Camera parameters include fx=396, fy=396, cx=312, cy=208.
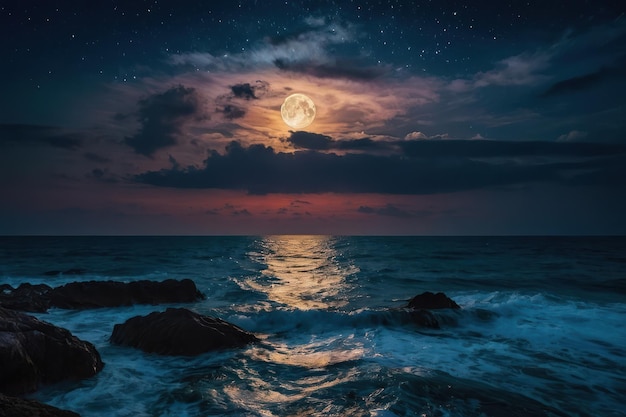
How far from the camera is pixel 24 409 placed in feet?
15.6

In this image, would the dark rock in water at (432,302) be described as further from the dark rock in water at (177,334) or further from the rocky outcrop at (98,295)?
the rocky outcrop at (98,295)

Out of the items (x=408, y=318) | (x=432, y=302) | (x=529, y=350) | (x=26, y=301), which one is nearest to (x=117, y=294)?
(x=26, y=301)

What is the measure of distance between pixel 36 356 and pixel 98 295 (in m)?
12.3

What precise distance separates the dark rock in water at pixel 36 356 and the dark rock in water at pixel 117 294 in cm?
Answer: 1056

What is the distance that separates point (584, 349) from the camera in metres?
12.6

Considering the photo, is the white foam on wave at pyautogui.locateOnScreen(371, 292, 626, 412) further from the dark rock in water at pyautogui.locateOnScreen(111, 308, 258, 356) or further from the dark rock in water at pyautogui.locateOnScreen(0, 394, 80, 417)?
the dark rock in water at pyautogui.locateOnScreen(0, 394, 80, 417)

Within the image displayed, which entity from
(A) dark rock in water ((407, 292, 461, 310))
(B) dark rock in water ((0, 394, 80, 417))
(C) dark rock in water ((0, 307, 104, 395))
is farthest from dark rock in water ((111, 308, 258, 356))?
(A) dark rock in water ((407, 292, 461, 310))

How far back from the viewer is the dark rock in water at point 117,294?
61.4 ft

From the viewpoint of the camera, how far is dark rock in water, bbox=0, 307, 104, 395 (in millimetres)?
7340

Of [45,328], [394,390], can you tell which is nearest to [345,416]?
[394,390]

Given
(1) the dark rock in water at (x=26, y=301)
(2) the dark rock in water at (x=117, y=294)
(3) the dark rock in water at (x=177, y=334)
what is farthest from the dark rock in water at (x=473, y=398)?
(1) the dark rock in water at (x=26, y=301)

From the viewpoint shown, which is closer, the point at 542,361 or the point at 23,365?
the point at 23,365

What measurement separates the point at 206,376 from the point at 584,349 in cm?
1164

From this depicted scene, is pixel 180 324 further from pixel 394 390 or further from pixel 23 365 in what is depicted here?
pixel 394 390
